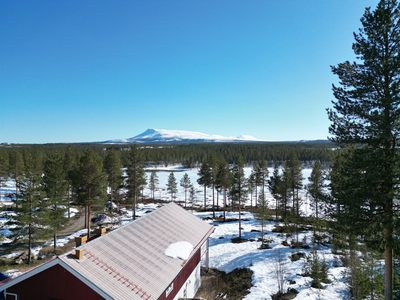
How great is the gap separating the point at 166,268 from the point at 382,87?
46.1ft

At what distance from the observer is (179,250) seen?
53.3ft

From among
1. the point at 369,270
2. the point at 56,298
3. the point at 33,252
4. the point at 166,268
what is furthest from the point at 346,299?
the point at 33,252

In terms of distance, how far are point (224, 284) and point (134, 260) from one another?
11.6 m

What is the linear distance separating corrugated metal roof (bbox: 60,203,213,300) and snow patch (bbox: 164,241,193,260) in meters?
0.30

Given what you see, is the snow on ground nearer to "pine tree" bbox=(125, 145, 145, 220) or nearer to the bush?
A: the bush

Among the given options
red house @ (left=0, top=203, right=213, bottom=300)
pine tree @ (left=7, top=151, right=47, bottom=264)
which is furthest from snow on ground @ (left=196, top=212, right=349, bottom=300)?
pine tree @ (left=7, top=151, right=47, bottom=264)

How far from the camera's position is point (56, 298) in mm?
11047

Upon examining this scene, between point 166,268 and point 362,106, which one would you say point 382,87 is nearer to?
point 362,106

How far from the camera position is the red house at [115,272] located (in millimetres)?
10656

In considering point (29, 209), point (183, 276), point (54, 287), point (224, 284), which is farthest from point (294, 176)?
point (54, 287)

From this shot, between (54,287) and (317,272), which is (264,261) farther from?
(54,287)

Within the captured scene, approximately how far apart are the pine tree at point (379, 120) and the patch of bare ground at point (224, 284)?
11185 millimetres

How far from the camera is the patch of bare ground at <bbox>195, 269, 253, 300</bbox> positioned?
1929 centimetres

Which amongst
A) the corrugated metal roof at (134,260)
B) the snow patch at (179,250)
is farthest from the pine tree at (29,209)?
the snow patch at (179,250)
